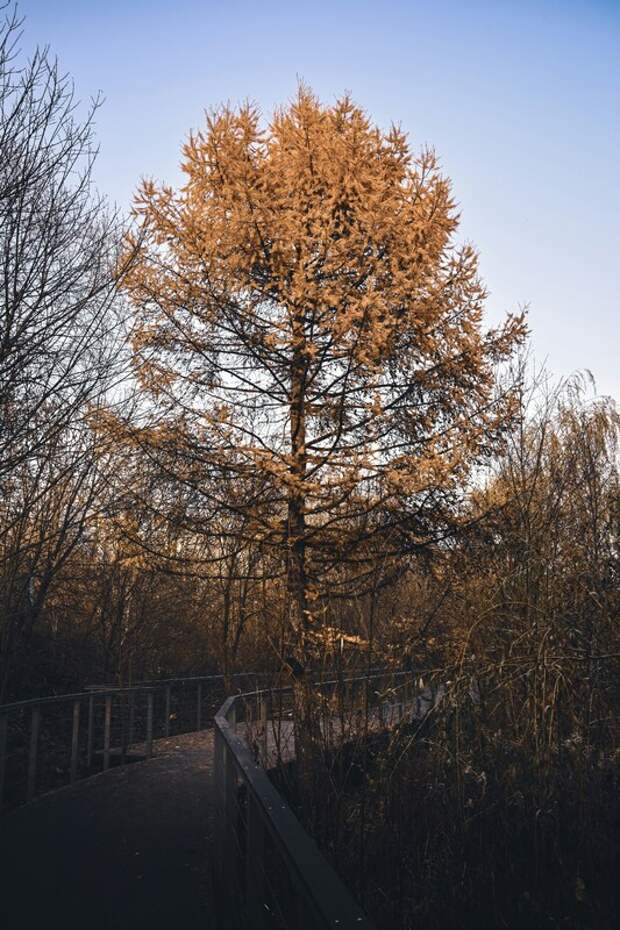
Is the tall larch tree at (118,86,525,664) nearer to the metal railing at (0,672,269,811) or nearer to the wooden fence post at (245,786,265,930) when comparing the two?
the metal railing at (0,672,269,811)

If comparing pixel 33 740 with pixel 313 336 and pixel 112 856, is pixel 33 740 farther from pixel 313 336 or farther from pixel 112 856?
pixel 313 336

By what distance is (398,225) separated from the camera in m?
11.7

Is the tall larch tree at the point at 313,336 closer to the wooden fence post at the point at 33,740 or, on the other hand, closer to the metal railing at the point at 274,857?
the wooden fence post at the point at 33,740

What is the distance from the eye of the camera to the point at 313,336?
12.0m

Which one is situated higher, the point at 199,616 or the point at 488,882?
the point at 199,616

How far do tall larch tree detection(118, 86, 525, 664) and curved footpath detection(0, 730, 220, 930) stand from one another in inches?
135

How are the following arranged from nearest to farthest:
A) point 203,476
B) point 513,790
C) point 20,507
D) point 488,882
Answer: point 488,882, point 513,790, point 20,507, point 203,476

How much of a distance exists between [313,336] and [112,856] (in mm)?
7763

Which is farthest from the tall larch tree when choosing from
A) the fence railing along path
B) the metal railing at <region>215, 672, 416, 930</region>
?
the metal railing at <region>215, 672, 416, 930</region>

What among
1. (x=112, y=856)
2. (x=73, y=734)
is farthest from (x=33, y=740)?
(x=112, y=856)

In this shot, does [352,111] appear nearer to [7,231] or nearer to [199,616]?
[7,231]

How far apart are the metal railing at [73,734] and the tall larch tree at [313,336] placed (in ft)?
10.1

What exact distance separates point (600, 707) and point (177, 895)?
11.8 feet

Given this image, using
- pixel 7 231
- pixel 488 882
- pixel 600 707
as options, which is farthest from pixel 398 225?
pixel 488 882
